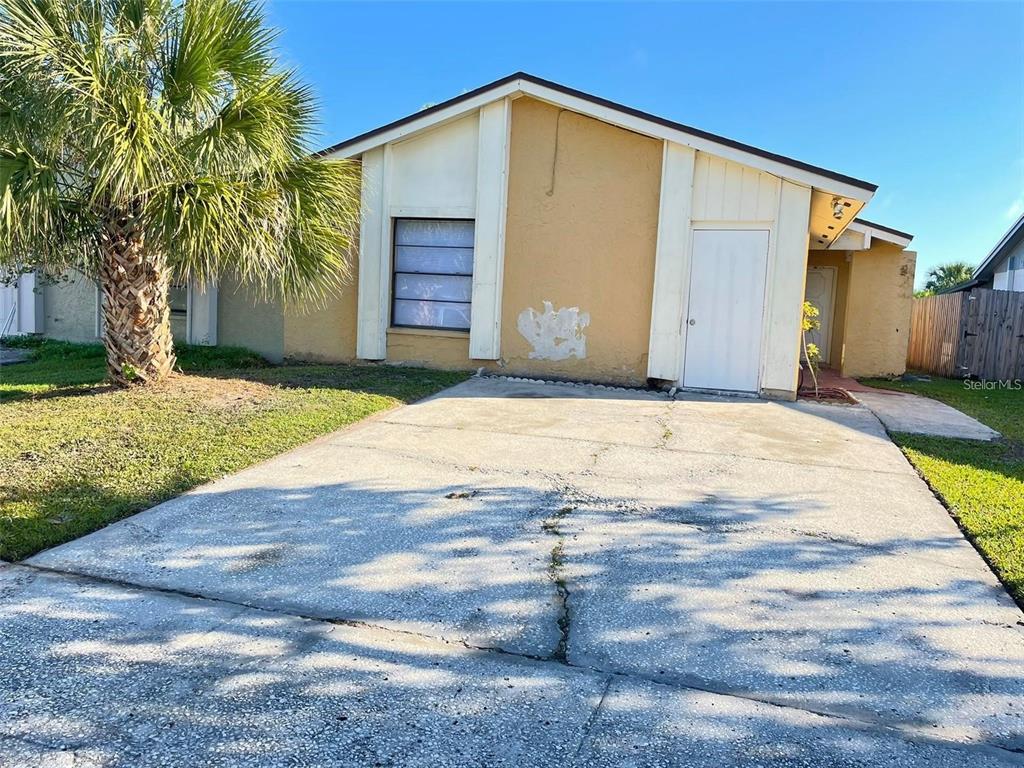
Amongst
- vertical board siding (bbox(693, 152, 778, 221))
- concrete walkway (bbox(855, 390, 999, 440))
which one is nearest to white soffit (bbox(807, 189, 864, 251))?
vertical board siding (bbox(693, 152, 778, 221))

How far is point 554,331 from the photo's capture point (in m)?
10.5

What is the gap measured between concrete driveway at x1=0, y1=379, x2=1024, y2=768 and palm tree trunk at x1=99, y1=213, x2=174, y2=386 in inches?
144

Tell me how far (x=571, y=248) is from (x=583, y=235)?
10.0 inches

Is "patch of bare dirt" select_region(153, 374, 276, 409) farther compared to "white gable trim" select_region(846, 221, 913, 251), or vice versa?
"white gable trim" select_region(846, 221, 913, 251)

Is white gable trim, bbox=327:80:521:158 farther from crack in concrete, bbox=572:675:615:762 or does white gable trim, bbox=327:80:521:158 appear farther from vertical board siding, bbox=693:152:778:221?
crack in concrete, bbox=572:675:615:762

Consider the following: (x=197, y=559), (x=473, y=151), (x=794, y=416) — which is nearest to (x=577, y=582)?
(x=197, y=559)

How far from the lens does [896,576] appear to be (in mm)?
3930

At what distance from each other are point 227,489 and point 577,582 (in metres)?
2.78

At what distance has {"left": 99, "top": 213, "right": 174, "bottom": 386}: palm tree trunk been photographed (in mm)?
7922

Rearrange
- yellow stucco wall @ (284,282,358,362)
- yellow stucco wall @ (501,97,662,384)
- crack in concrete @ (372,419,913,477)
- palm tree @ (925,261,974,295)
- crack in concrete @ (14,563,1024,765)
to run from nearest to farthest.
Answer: crack in concrete @ (14,563,1024,765) < crack in concrete @ (372,419,913,477) < yellow stucco wall @ (501,97,662,384) < yellow stucco wall @ (284,282,358,362) < palm tree @ (925,261,974,295)

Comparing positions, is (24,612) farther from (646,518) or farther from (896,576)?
(896,576)

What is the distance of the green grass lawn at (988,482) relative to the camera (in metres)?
4.29

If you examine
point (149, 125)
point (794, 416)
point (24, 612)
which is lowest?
point (24, 612)

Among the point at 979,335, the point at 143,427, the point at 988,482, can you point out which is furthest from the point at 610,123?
the point at 979,335
